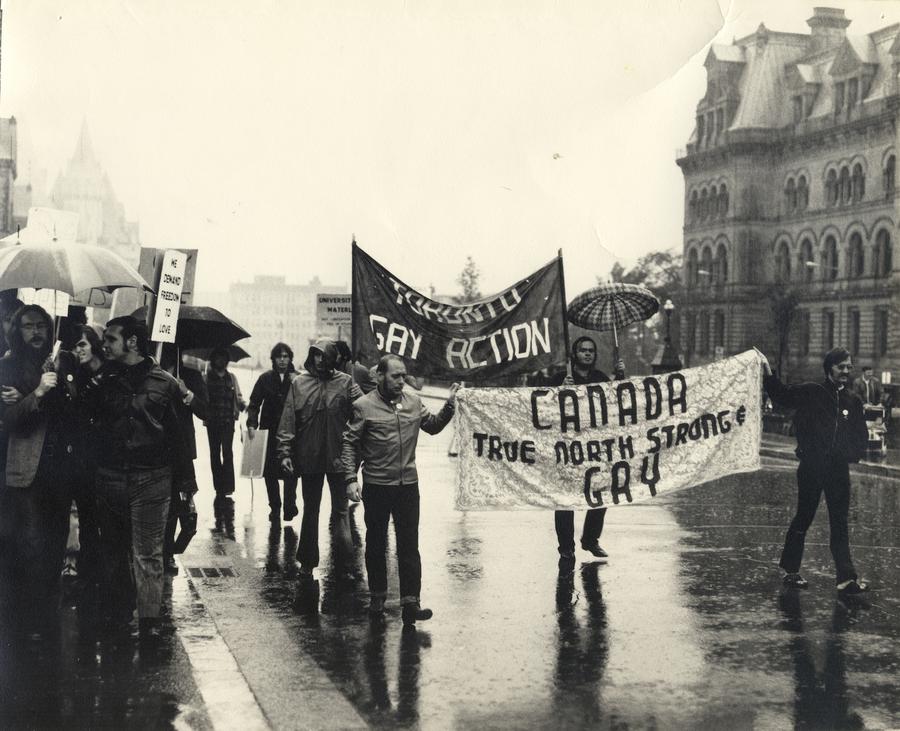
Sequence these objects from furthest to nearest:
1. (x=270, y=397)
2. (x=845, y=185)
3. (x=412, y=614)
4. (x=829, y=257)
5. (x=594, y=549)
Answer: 1. (x=829, y=257)
2. (x=845, y=185)
3. (x=270, y=397)
4. (x=594, y=549)
5. (x=412, y=614)

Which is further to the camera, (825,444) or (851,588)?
(825,444)

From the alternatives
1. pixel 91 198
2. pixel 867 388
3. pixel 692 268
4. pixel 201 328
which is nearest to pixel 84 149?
pixel 91 198

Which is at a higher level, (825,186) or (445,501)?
(825,186)

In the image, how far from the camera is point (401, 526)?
26.6ft

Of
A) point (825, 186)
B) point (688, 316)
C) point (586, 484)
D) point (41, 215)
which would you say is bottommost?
point (586, 484)

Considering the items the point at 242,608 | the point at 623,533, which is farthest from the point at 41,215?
the point at 623,533

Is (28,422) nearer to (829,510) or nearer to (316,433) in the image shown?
(316,433)

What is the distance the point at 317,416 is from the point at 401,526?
7.08 feet

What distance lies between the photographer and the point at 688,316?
80.4 m

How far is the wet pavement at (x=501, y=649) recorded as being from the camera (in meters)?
6.03

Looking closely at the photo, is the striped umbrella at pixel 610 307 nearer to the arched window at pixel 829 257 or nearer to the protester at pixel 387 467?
the protester at pixel 387 467

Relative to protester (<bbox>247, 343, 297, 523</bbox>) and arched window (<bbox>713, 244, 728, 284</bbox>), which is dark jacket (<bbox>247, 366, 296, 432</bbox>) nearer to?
protester (<bbox>247, 343, 297, 523</bbox>)

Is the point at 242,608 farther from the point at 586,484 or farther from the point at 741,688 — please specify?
the point at 741,688

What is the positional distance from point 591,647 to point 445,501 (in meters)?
7.95
